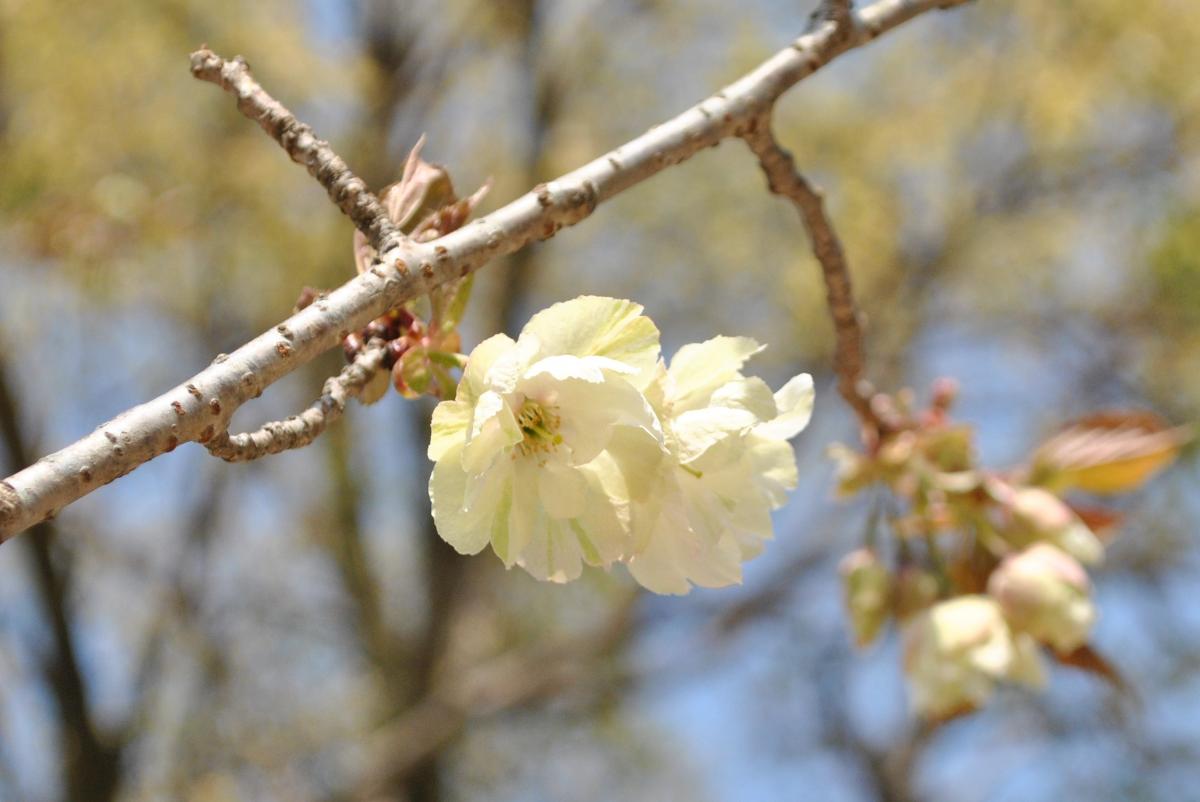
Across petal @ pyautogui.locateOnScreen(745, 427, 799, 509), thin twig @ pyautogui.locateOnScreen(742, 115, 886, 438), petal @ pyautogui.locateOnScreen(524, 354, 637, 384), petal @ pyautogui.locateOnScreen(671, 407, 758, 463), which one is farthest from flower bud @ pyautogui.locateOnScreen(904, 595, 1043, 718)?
petal @ pyautogui.locateOnScreen(524, 354, 637, 384)

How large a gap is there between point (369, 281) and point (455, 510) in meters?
0.15

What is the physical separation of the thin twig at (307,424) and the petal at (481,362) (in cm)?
9

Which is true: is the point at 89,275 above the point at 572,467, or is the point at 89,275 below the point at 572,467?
above

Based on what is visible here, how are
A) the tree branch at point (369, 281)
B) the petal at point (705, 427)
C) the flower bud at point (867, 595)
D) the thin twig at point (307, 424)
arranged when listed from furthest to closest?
the flower bud at point (867, 595) → the petal at point (705, 427) → the thin twig at point (307, 424) → the tree branch at point (369, 281)

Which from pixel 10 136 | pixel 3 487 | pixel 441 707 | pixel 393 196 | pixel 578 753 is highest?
pixel 10 136

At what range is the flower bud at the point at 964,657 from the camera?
4.07 ft

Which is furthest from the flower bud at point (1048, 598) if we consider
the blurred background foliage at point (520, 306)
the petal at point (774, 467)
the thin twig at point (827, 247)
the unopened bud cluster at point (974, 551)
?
the blurred background foliage at point (520, 306)

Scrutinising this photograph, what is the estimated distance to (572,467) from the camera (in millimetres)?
700

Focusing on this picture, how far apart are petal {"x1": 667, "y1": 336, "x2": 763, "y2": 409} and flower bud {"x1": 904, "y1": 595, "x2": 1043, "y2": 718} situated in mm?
652

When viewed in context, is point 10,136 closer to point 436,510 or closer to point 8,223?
point 8,223

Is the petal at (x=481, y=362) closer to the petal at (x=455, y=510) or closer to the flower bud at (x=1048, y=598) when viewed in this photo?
the petal at (x=455, y=510)

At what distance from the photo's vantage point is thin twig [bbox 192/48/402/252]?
0.74 meters

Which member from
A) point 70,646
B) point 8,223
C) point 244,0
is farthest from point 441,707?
point 244,0

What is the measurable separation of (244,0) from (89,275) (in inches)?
75.5
